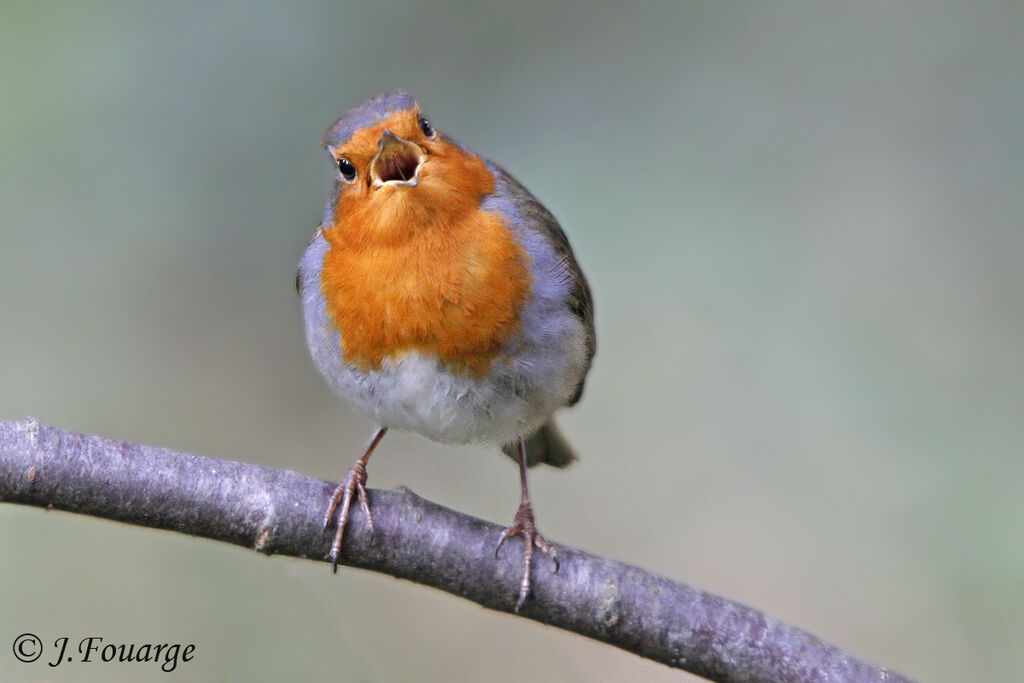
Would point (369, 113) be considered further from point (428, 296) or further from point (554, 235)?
point (554, 235)

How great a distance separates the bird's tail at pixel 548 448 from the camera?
4754 mm

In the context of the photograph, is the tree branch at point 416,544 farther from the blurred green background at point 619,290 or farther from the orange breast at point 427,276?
the blurred green background at point 619,290

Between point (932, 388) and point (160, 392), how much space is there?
328 cm

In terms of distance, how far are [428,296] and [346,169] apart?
466mm

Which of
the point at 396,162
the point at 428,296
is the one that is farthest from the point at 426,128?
the point at 428,296

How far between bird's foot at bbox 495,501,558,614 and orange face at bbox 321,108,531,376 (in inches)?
19.8

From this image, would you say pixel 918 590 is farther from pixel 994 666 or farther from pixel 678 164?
pixel 678 164

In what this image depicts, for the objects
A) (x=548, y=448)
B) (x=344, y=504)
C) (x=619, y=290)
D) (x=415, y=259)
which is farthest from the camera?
(x=619, y=290)

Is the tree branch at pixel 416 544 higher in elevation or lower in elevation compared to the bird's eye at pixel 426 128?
lower

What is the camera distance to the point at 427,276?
3.68m

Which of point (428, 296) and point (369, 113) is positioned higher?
point (369, 113)

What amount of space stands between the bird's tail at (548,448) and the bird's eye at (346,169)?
1419 mm
